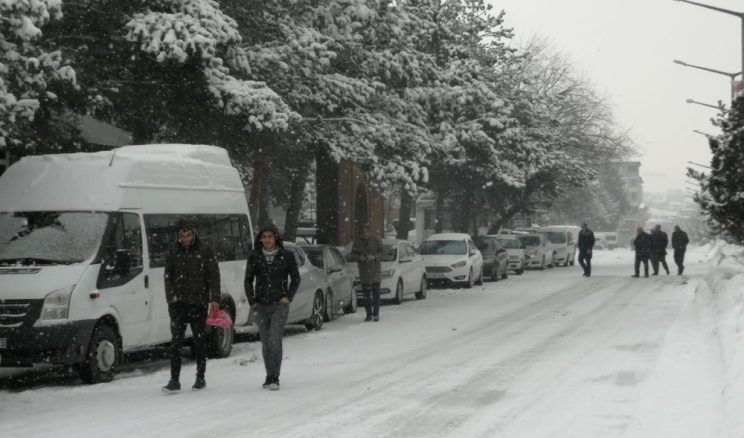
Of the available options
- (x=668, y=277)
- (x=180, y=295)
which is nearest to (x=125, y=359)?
(x=180, y=295)

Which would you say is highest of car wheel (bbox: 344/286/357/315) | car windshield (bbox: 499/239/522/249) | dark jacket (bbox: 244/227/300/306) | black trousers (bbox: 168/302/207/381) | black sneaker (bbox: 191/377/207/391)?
car windshield (bbox: 499/239/522/249)

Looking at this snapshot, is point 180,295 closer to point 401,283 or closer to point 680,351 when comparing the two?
point 680,351

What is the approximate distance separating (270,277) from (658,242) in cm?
2830

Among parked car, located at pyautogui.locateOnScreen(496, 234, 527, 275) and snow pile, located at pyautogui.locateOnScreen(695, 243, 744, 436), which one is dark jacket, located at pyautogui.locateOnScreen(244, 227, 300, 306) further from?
parked car, located at pyautogui.locateOnScreen(496, 234, 527, 275)

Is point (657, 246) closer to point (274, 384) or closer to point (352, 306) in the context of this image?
point (352, 306)

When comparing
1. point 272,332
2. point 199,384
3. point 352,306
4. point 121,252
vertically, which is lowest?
point 199,384

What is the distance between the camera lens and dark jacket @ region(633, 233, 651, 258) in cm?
3719

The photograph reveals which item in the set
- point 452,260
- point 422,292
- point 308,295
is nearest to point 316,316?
point 308,295

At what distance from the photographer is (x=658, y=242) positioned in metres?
38.2

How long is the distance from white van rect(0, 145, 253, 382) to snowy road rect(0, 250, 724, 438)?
473 millimetres

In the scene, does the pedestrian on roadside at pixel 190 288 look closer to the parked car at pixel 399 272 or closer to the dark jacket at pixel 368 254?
the dark jacket at pixel 368 254

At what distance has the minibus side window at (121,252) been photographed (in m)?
13.1

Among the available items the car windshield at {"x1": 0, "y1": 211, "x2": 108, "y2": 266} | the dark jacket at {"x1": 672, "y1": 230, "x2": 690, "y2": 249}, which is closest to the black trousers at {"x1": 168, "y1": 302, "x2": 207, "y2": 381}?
the car windshield at {"x1": 0, "y1": 211, "x2": 108, "y2": 266}

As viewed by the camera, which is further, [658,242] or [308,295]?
[658,242]
